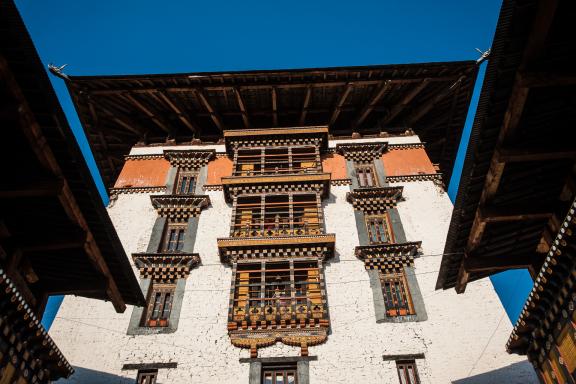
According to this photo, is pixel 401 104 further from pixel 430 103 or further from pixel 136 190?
pixel 136 190

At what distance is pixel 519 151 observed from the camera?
807cm

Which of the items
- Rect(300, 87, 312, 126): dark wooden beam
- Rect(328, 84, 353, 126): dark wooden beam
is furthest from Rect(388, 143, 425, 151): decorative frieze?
Rect(300, 87, 312, 126): dark wooden beam

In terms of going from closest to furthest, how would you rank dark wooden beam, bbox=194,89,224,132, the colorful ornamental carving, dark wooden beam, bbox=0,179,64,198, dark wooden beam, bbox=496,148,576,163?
dark wooden beam, bbox=496,148,576,163
dark wooden beam, bbox=0,179,64,198
the colorful ornamental carving
dark wooden beam, bbox=194,89,224,132

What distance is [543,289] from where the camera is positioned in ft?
27.6

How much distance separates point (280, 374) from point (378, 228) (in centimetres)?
701

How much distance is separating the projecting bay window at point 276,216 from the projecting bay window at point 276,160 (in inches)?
57.1

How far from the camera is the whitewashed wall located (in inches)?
492

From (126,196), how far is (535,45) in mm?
16384

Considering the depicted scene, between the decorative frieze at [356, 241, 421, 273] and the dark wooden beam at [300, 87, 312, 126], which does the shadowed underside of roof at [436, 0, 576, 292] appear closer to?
the decorative frieze at [356, 241, 421, 273]

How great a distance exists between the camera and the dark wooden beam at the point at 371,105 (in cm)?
2033

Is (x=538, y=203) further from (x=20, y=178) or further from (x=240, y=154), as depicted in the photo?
(x=240, y=154)

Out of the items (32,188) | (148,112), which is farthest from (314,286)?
(148,112)

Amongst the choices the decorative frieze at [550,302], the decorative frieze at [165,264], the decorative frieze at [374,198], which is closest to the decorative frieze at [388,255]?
the decorative frieze at [374,198]

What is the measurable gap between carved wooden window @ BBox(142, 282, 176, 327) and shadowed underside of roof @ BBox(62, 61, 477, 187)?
886 cm
